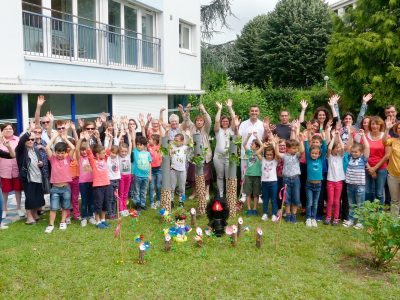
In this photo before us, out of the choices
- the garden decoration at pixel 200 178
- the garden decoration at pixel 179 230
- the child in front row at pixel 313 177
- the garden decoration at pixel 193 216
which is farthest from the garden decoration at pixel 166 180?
the child in front row at pixel 313 177

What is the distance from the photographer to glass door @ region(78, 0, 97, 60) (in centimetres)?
1073

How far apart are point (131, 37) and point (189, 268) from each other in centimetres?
908

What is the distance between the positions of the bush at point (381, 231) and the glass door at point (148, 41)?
9932mm

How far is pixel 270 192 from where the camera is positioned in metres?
7.55

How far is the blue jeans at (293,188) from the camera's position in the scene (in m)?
7.26

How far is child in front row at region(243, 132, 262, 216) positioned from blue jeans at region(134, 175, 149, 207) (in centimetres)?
185

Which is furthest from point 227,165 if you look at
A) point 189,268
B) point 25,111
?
point 25,111

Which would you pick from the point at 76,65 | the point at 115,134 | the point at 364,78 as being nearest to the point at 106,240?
the point at 115,134

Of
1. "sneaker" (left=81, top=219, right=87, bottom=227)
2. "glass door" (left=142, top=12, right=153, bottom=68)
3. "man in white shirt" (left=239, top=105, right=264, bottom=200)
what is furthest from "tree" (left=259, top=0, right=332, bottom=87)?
"sneaker" (left=81, top=219, right=87, bottom=227)

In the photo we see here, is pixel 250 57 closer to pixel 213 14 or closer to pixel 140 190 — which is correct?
pixel 213 14

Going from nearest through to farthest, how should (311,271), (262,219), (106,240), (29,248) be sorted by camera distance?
1. (311,271)
2. (29,248)
3. (106,240)
4. (262,219)

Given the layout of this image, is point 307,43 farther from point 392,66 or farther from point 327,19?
point 392,66

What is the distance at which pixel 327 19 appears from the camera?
96.5 ft

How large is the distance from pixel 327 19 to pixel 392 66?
59.6 feet
